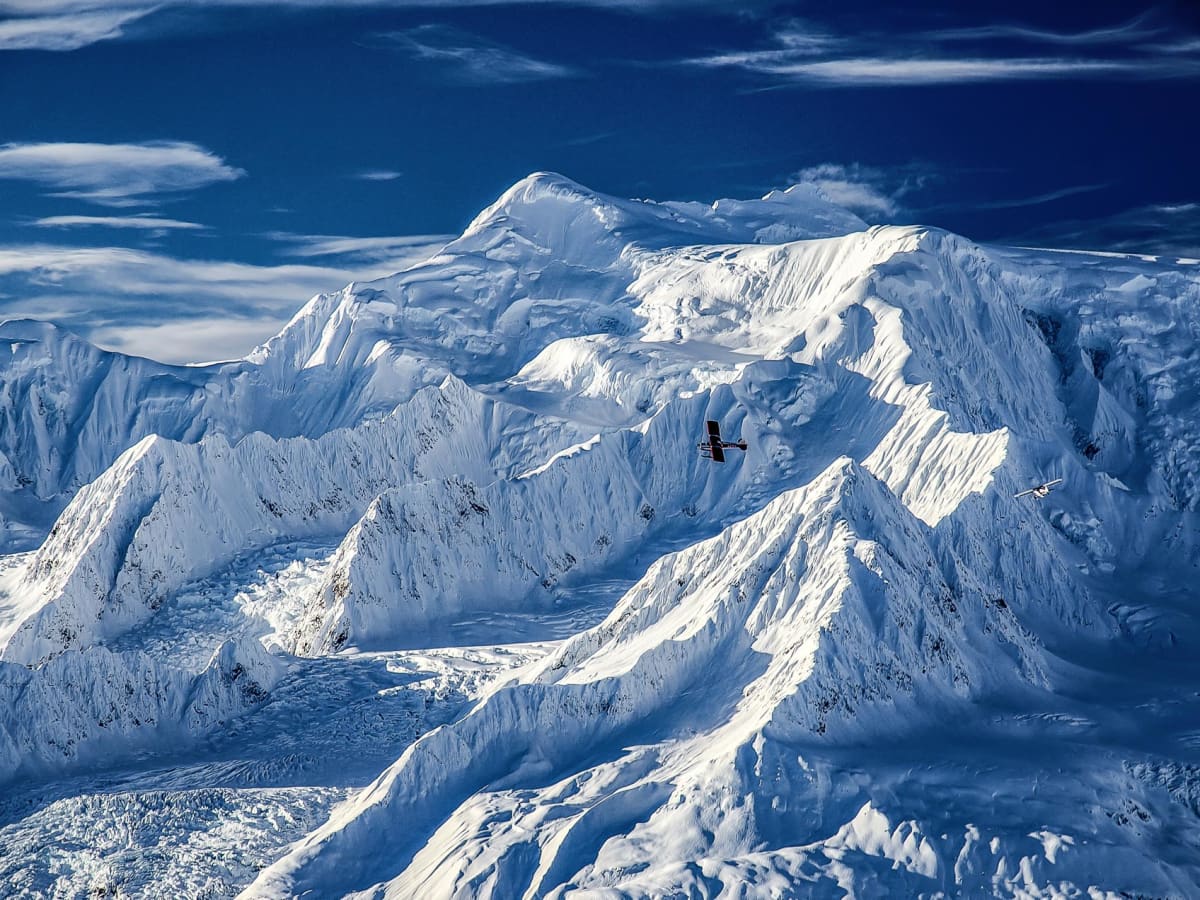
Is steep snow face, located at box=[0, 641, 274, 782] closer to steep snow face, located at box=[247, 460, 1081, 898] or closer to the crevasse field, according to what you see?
the crevasse field

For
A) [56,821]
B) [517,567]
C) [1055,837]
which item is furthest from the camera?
[517,567]

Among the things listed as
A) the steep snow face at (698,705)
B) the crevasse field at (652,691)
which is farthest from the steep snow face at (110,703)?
the steep snow face at (698,705)

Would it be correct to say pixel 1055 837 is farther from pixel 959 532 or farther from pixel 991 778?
pixel 959 532

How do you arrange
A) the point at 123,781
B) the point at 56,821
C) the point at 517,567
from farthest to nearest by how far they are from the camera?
the point at 517,567 → the point at 123,781 → the point at 56,821

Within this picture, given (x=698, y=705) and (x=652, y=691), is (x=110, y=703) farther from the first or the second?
(x=698, y=705)

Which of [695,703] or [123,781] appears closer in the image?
[695,703]

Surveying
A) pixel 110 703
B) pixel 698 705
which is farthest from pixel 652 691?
pixel 110 703

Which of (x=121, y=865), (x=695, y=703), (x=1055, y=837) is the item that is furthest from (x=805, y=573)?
(x=121, y=865)

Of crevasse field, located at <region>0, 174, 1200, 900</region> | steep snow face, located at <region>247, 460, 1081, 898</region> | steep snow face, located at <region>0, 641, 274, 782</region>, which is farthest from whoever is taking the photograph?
steep snow face, located at <region>0, 641, 274, 782</region>

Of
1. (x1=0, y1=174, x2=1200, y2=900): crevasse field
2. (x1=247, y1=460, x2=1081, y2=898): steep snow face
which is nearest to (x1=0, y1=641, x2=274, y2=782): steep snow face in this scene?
(x1=0, y1=174, x2=1200, y2=900): crevasse field

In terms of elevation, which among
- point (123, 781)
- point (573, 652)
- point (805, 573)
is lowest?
point (123, 781)

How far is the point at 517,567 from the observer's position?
188625 mm

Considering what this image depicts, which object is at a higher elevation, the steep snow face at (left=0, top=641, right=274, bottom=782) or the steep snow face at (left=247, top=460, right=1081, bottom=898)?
the steep snow face at (left=247, top=460, right=1081, bottom=898)

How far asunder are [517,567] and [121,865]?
74.8 meters
